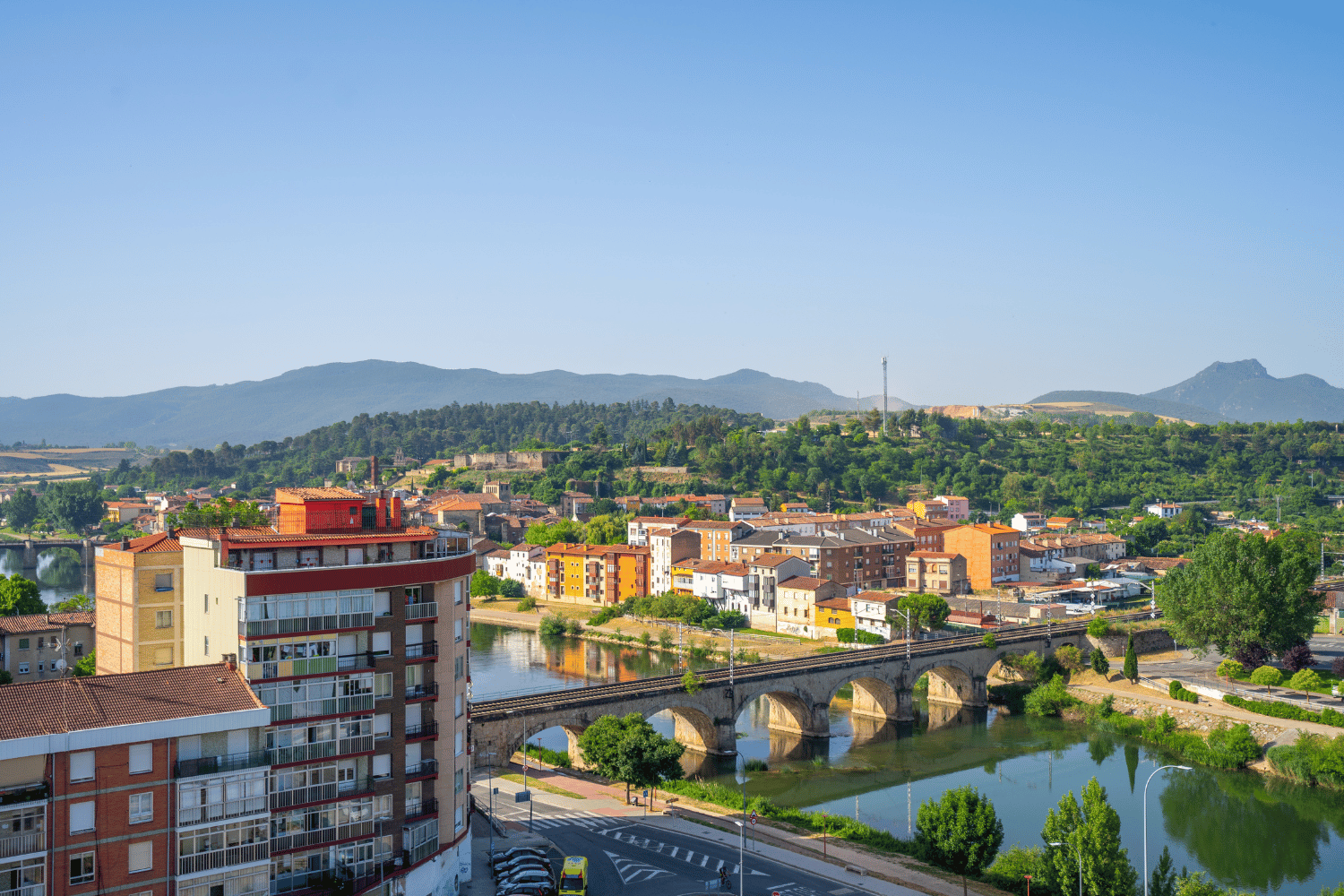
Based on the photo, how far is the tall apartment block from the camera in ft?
80.3

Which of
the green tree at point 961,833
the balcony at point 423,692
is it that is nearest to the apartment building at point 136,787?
the balcony at point 423,692

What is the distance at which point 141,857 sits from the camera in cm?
2175

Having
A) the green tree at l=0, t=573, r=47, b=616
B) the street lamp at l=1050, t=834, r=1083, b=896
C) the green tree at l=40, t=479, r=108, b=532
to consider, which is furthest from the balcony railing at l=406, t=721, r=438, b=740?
the green tree at l=40, t=479, r=108, b=532

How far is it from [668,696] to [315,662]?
2458 cm

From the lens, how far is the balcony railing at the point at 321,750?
24203 millimetres

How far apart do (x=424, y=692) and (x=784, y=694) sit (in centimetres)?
3026

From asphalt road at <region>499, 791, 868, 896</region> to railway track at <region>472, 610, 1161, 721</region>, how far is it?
660cm

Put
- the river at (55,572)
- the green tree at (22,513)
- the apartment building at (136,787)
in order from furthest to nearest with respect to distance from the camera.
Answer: the green tree at (22,513)
the river at (55,572)
the apartment building at (136,787)

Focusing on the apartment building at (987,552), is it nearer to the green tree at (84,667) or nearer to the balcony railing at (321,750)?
the green tree at (84,667)

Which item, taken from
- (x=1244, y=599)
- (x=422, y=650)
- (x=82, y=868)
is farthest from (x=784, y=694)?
(x=82, y=868)

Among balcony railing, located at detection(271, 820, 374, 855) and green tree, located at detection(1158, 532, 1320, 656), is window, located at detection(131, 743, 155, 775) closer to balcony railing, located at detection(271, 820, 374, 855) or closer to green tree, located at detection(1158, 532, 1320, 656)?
balcony railing, located at detection(271, 820, 374, 855)

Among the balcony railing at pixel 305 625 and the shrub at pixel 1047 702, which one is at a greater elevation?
the balcony railing at pixel 305 625

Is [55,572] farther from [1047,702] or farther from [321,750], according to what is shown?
[321,750]

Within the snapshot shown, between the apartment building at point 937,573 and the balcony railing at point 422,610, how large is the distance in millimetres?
71428
